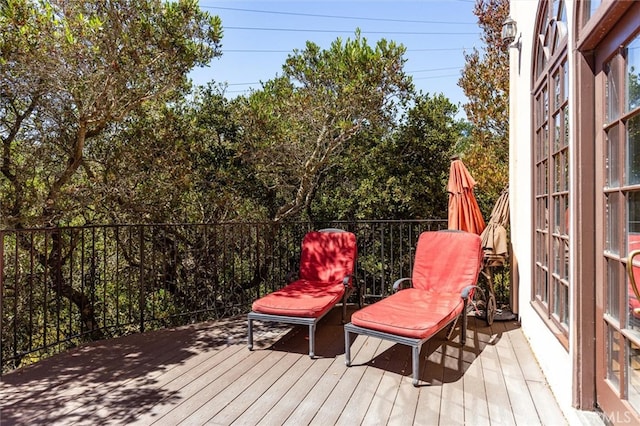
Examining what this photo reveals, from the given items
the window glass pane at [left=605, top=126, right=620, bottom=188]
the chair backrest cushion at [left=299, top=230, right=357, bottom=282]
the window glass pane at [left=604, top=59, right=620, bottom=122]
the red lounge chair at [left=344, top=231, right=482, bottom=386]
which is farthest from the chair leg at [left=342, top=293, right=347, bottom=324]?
the window glass pane at [left=604, top=59, right=620, bottom=122]

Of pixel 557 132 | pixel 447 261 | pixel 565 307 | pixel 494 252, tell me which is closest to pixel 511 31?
pixel 557 132

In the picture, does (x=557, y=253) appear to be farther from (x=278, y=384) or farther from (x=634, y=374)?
(x=278, y=384)

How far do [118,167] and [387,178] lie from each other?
454 centimetres

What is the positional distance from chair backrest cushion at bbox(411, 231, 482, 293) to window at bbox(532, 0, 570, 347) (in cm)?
56

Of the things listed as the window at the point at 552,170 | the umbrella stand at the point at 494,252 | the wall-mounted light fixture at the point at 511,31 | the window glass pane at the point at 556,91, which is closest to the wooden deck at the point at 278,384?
the umbrella stand at the point at 494,252

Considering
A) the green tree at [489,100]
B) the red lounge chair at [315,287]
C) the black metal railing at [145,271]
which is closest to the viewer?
the red lounge chair at [315,287]

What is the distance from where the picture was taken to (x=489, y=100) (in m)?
5.68

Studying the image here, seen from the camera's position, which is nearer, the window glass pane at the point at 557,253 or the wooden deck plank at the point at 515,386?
the wooden deck plank at the point at 515,386

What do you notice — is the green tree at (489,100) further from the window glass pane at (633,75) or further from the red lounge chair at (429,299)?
the window glass pane at (633,75)

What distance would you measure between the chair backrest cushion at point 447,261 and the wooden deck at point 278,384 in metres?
0.53

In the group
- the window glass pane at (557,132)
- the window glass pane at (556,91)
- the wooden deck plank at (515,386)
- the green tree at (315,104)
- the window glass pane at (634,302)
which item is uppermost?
the green tree at (315,104)

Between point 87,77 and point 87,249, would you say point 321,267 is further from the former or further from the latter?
point 87,249

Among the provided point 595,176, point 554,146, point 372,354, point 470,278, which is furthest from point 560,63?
point 372,354

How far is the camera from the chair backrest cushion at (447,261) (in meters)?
3.79
